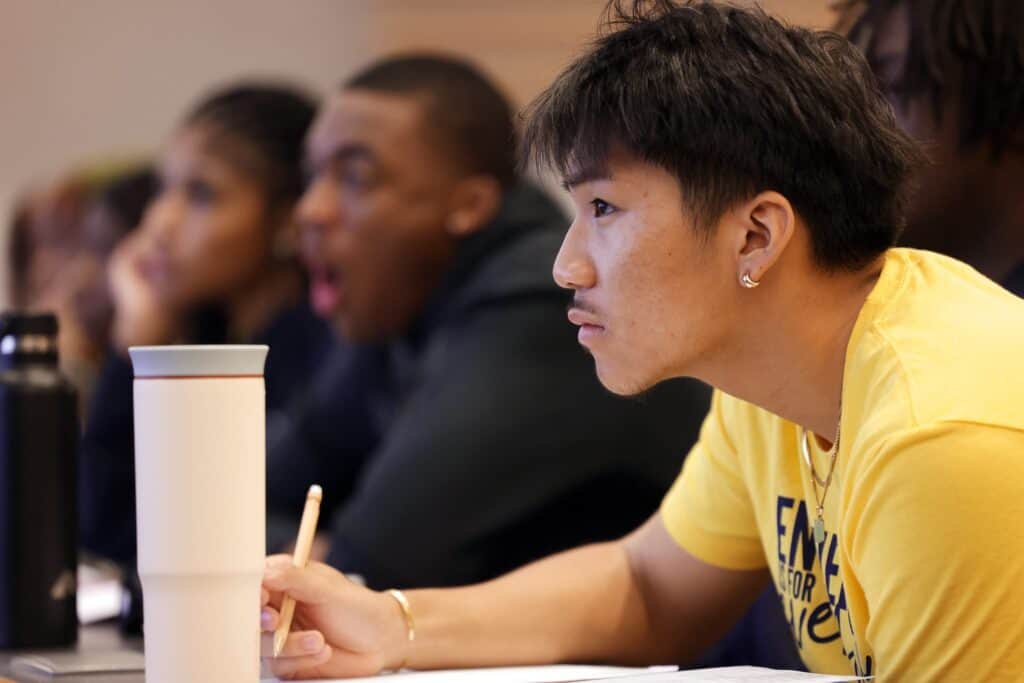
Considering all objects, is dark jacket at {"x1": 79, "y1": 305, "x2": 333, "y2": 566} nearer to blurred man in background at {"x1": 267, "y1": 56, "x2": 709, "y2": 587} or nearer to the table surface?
blurred man in background at {"x1": 267, "y1": 56, "x2": 709, "y2": 587}

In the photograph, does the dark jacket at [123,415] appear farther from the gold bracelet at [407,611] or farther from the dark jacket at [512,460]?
the gold bracelet at [407,611]

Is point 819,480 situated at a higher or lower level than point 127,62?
lower

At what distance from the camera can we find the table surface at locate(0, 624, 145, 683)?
3.50 ft

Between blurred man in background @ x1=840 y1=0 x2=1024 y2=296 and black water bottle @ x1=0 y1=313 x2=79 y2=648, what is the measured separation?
2.55 ft

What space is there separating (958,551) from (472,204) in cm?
141

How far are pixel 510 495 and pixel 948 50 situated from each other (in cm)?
71

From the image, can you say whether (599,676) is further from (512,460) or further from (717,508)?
(512,460)

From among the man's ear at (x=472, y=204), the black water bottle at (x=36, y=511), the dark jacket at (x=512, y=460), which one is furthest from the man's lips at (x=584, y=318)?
the man's ear at (x=472, y=204)

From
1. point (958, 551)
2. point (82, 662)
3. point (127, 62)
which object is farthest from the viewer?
point (127, 62)

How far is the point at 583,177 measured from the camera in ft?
3.27

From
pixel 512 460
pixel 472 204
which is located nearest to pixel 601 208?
pixel 512 460

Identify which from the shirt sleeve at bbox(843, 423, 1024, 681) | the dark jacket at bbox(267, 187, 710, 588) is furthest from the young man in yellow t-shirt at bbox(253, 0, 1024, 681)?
the dark jacket at bbox(267, 187, 710, 588)

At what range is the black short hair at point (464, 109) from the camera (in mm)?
2156

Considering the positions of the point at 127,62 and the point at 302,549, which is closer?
the point at 302,549
